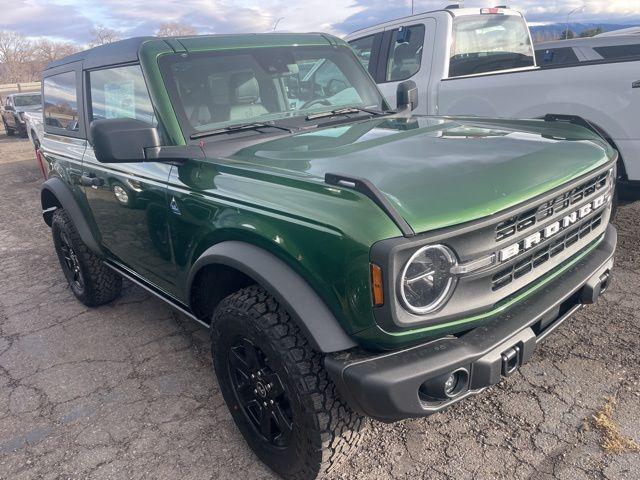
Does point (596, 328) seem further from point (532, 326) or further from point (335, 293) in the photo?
point (335, 293)

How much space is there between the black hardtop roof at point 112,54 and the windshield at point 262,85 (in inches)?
9.4

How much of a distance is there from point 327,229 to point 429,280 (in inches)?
15.6

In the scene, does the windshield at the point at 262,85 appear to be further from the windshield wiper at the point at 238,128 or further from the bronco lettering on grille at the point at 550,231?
the bronco lettering on grille at the point at 550,231

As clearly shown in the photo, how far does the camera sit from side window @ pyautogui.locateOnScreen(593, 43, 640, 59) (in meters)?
8.17

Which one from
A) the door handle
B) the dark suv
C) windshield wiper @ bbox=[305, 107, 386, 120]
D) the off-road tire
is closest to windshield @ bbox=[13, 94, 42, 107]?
the dark suv

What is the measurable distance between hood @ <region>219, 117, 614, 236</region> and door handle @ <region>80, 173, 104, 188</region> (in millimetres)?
1261

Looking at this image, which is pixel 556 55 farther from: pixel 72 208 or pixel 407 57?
pixel 72 208

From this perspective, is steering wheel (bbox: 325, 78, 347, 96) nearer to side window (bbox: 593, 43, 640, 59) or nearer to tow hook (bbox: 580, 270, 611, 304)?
tow hook (bbox: 580, 270, 611, 304)

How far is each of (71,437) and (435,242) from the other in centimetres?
217

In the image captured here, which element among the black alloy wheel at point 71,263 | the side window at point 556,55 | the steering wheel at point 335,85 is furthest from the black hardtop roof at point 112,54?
the side window at point 556,55

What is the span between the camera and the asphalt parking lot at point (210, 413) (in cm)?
240

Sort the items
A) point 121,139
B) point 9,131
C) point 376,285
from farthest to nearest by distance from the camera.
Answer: point 9,131, point 121,139, point 376,285

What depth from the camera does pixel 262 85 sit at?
3.09m

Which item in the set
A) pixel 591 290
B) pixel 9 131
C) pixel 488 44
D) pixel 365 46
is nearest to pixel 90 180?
pixel 591 290
